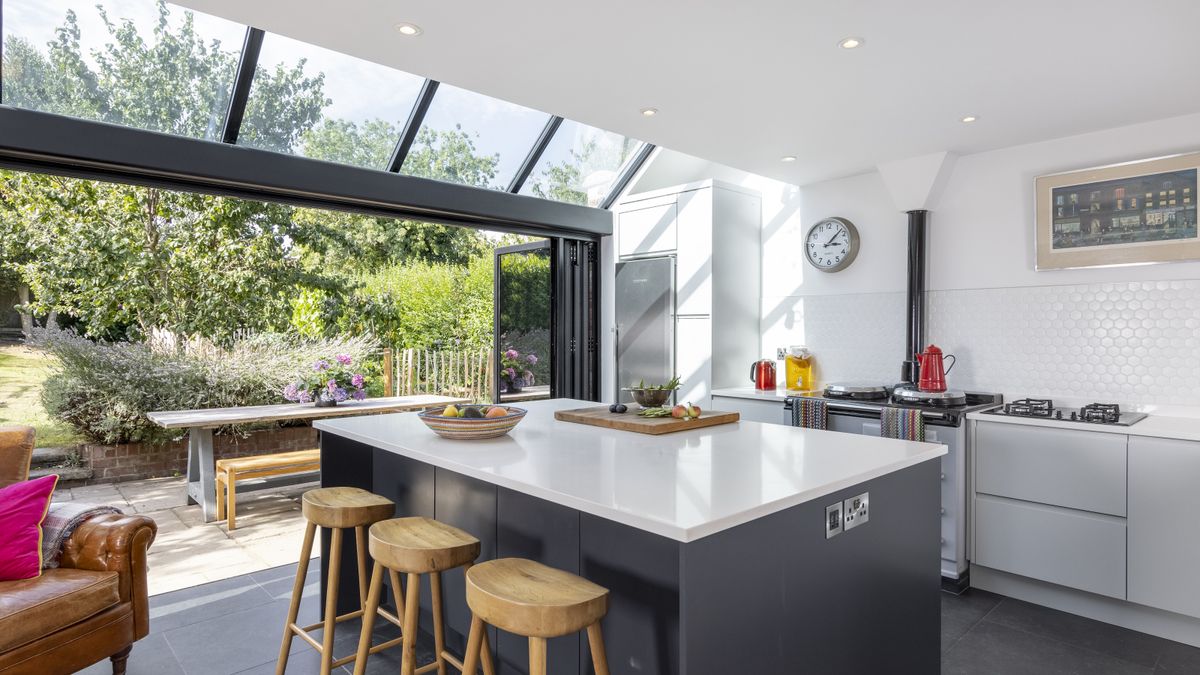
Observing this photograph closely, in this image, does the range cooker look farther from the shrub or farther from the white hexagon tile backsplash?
the shrub

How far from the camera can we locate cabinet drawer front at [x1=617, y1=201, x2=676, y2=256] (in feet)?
16.1

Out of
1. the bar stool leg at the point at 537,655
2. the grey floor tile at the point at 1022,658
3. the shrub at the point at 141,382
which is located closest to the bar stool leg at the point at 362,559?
the bar stool leg at the point at 537,655

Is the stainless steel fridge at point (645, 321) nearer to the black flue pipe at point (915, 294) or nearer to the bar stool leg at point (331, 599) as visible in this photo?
the black flue pipe at point (915, 294)

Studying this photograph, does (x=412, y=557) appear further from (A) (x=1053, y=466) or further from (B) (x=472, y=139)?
(B) (x=472, y=139)

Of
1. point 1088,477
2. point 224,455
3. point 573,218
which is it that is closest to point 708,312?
point 573,218

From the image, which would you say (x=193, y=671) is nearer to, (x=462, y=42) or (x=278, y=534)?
(x=278, y=534)

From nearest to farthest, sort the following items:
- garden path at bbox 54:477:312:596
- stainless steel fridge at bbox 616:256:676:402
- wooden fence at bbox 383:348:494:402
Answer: garden path at bbox 54:477:312:596
stainless steel fridge at bbox 616:256:676:402
wooden fence at bbox 383:348:494:402

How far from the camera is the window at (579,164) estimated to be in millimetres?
4824

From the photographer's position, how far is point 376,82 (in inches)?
150

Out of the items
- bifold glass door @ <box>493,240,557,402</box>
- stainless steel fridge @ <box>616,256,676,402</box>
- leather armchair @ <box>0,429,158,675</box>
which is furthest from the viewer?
bifold glass door @ <box>493,240,557,402</box>

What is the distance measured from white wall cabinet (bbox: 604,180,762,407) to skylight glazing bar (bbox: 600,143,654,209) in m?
0.36

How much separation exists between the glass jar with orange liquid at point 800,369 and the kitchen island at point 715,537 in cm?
209

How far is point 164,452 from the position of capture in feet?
19.9

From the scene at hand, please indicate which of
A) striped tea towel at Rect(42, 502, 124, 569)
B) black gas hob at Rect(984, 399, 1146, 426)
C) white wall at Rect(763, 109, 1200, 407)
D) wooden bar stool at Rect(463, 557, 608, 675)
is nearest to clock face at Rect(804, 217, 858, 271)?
white wall at Rect(763, 109, 1200, 407)
